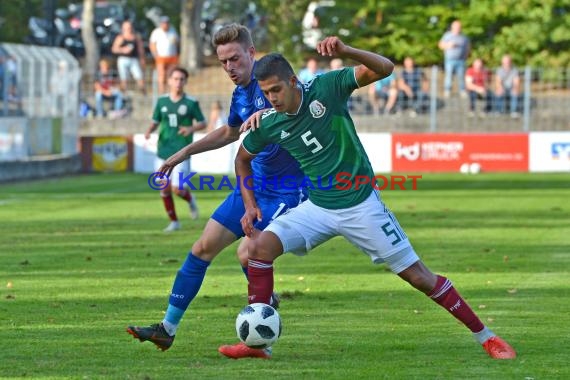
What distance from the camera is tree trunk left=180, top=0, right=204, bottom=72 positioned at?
42.5 m

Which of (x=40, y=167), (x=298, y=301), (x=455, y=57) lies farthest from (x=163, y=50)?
(x=298, y=301)

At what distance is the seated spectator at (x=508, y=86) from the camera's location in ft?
114

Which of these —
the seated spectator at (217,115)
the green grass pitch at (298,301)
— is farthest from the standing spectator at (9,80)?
the green grass pitch at (298,301)

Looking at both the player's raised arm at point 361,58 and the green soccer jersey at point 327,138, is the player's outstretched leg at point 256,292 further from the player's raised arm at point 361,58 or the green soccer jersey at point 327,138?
the player's raised arm at point 361,58

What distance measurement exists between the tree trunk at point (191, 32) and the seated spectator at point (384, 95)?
8.56m

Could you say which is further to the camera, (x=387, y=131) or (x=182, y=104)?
(x=387, y=131)

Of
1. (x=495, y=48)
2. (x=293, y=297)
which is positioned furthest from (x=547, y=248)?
(x=495, y=48)

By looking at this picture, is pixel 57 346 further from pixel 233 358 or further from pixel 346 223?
pixel 346 223

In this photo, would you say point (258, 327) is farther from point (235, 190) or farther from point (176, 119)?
point (176, 119)

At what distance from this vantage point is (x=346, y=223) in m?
8.41

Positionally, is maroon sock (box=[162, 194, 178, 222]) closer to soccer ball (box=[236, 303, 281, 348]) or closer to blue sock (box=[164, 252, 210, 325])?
blue sock (box=[164, 252, 210, 325])

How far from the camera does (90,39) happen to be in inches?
1625

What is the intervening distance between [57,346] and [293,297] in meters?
2.99

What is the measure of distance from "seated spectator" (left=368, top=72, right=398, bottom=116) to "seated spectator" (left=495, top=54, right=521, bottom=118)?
265 centimetres
